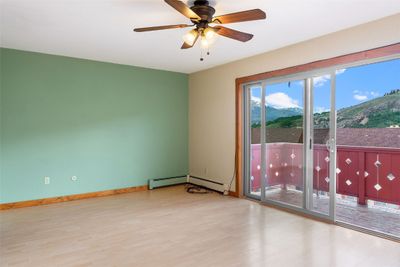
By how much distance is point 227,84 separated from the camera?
494cm

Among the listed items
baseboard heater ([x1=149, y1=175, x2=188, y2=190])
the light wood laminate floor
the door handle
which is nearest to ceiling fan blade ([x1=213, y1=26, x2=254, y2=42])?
the door handle

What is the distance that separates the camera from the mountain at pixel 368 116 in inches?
131

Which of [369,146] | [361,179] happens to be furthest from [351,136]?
[361,179]

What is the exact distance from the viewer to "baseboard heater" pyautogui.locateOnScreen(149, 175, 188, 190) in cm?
529

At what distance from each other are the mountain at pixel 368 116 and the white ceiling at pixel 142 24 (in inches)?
42.4

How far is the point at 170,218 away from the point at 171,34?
2433 millimetres

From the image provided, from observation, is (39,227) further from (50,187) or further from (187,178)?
(187,178)

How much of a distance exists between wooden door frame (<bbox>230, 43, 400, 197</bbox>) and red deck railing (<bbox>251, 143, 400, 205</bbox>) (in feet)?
1.83

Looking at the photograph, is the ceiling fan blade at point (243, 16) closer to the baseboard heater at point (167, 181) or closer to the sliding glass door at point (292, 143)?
the sliding glass door at point (292, 143)

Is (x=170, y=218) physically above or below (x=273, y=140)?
below

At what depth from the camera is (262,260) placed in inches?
96.4

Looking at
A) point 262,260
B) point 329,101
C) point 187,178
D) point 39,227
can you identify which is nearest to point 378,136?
point 329,101

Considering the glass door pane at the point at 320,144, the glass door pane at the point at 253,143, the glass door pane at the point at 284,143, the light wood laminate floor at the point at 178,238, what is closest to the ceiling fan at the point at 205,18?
the glass door pane at the point at 320,144

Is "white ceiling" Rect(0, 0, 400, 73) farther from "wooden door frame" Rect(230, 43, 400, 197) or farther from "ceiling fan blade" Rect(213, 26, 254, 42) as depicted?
"wooden door frame" Rect(230, 43, 400, 197)
